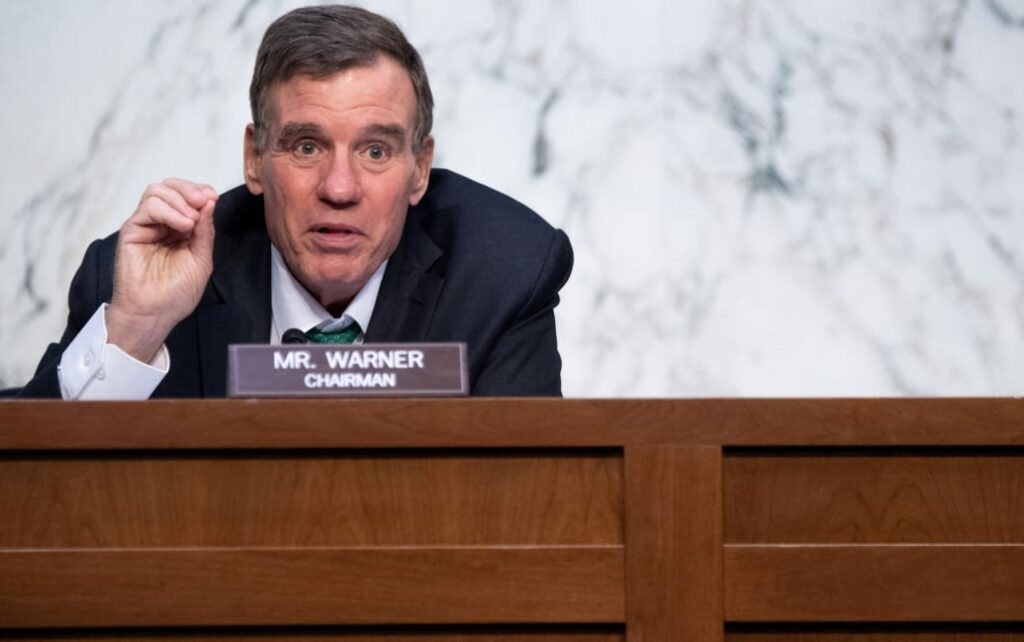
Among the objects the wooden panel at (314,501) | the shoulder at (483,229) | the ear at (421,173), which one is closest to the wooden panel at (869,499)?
the wooden panel at (314,501)

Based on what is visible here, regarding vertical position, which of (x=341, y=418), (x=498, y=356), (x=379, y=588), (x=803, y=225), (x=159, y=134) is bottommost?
(x=379, y=588)

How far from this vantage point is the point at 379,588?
1.09 metres

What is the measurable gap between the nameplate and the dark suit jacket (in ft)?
1.79

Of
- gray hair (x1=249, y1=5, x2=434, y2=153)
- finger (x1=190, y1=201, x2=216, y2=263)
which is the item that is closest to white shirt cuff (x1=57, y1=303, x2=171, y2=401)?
finger (x1=190, y1=201, x2=216, y2=263)

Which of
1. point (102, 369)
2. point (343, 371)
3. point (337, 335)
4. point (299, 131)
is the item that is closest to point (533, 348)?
point (337, 335)

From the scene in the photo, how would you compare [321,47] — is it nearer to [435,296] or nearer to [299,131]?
[299,131]

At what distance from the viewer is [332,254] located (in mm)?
1766

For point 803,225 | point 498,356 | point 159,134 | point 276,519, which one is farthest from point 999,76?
point 276,519

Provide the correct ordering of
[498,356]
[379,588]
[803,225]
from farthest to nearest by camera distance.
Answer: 1. [803,225]
2. [498,356]
3. [379,588]

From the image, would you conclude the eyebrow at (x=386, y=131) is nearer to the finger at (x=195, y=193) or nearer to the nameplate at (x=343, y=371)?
the finger at (x=195, y=193)

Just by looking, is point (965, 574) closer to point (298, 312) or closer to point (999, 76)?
point (298, 312)

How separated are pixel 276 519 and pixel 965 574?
1.79 feet

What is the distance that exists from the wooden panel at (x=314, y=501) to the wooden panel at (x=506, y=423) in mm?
20

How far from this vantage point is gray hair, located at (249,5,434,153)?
1.77 meters
